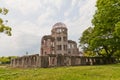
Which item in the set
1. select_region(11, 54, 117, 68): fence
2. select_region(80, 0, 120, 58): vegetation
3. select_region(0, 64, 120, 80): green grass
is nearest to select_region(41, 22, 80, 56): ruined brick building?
select_region(11, 54, 117, 68): fence

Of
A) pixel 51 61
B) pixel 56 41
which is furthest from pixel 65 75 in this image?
pixel 56 41

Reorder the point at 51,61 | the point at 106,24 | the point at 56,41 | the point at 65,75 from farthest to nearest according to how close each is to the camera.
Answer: the point at 56,41, the point at 106,24, the point at 51,61, the point at 65,75

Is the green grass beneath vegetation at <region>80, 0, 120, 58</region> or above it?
beneath

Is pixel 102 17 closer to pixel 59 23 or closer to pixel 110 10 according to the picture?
pixel 110 10

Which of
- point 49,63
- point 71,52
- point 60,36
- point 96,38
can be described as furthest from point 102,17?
point 71,52

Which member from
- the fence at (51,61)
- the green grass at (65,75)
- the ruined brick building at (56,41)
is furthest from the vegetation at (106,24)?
the ruined brick building at (56,41)

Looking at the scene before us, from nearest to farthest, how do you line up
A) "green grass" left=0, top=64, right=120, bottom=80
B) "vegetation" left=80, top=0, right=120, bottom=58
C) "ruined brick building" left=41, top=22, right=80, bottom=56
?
"green grass" left=0, top=64, right=120, bottom=80 < "vegetation" left=80, top=0, right=120, bottom=58 < "ruined brick building" left=41, top=22, right=80, bottom=56

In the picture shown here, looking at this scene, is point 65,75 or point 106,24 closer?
point 65,75

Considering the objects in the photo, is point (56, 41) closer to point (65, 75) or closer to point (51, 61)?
point (51, 61)

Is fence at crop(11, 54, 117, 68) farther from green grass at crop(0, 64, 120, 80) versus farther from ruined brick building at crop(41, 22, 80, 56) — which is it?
ruined brick building at crop(41, 22, 80, 56)

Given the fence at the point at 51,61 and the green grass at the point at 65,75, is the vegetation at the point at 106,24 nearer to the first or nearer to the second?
the fence at the point at 51,61

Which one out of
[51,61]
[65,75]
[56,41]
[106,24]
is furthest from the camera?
[56,41]

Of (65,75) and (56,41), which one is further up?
(56,41)

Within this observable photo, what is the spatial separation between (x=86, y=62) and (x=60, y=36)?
1369 inches
